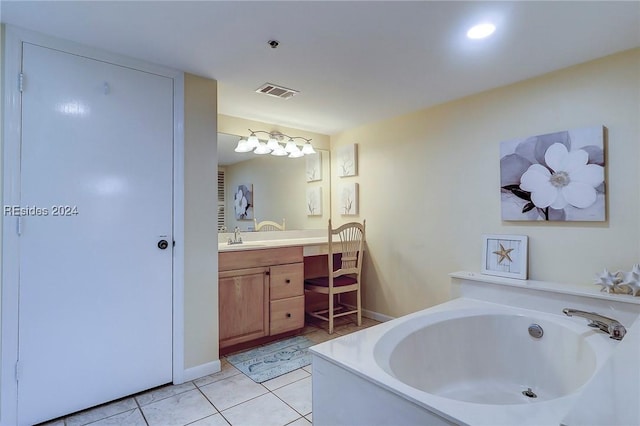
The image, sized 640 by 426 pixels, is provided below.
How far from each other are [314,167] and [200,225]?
191 cm

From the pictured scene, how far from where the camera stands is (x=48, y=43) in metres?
1.80

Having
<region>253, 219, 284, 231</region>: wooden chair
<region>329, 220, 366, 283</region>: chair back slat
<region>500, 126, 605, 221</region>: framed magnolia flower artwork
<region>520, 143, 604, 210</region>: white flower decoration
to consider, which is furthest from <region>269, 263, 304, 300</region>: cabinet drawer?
<region>520, 143, 604, 210</region>: white flower decoration

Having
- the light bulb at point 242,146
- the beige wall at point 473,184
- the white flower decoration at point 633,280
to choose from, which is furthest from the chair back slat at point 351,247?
the white flower decoration at point 633,280

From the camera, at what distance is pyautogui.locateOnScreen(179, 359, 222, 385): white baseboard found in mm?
2215

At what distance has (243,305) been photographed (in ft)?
8.79

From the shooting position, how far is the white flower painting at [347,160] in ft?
12.1

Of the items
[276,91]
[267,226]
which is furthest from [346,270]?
[276,91]

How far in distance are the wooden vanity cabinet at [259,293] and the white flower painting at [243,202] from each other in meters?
0.62

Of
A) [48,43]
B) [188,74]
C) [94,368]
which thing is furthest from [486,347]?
[48,43]

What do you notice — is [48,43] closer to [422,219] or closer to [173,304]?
[173,304]

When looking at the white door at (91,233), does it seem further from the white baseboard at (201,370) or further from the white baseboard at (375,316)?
the white baseboard at (375,316)

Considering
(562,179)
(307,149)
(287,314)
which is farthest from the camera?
(307,149)

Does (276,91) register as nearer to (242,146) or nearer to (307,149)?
(242,146)

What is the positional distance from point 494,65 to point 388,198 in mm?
1513
